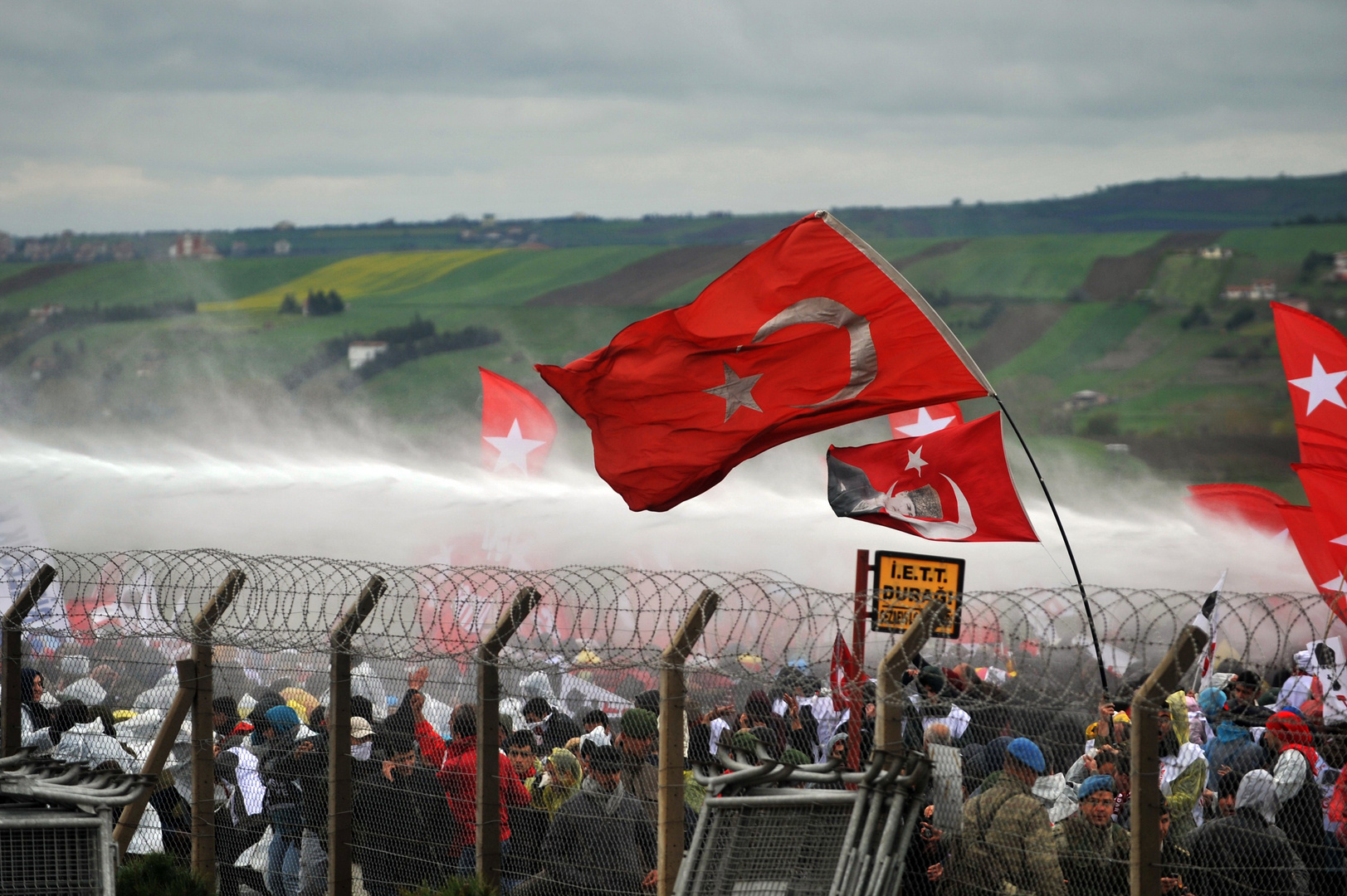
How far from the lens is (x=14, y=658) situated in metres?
10.6

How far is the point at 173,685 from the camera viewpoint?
1060 centimetres

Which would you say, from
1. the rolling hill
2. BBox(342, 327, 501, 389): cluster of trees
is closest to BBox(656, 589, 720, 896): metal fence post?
the rolling hill

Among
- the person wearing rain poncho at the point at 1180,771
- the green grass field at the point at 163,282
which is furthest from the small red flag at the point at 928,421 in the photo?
the green grass field at the point at 163,282

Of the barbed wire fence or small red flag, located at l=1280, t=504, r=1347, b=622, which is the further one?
small red flag, located at l=1280, t=504, r=1347, b=622

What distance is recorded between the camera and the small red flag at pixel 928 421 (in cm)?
1595

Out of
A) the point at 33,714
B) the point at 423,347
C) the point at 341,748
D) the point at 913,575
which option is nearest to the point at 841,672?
the point at 913,575

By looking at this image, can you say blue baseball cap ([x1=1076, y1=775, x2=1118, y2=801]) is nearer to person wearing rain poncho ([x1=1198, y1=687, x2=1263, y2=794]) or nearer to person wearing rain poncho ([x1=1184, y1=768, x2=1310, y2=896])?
person wearing rain poncho ([x1=1184, y1=768, x2=1310, y2=896])

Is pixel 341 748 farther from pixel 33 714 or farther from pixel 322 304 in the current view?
pixel 322 304

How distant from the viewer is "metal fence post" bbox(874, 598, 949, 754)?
24.0 ft

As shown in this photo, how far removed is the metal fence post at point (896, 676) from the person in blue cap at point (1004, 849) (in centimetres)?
60

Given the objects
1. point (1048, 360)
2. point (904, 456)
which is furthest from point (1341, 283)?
point (904, 456)

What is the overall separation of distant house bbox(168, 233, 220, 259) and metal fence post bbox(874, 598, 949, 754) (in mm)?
157149

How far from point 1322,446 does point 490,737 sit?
1014 centimetres

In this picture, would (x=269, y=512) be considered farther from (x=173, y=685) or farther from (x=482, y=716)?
(x=482, y=716)
